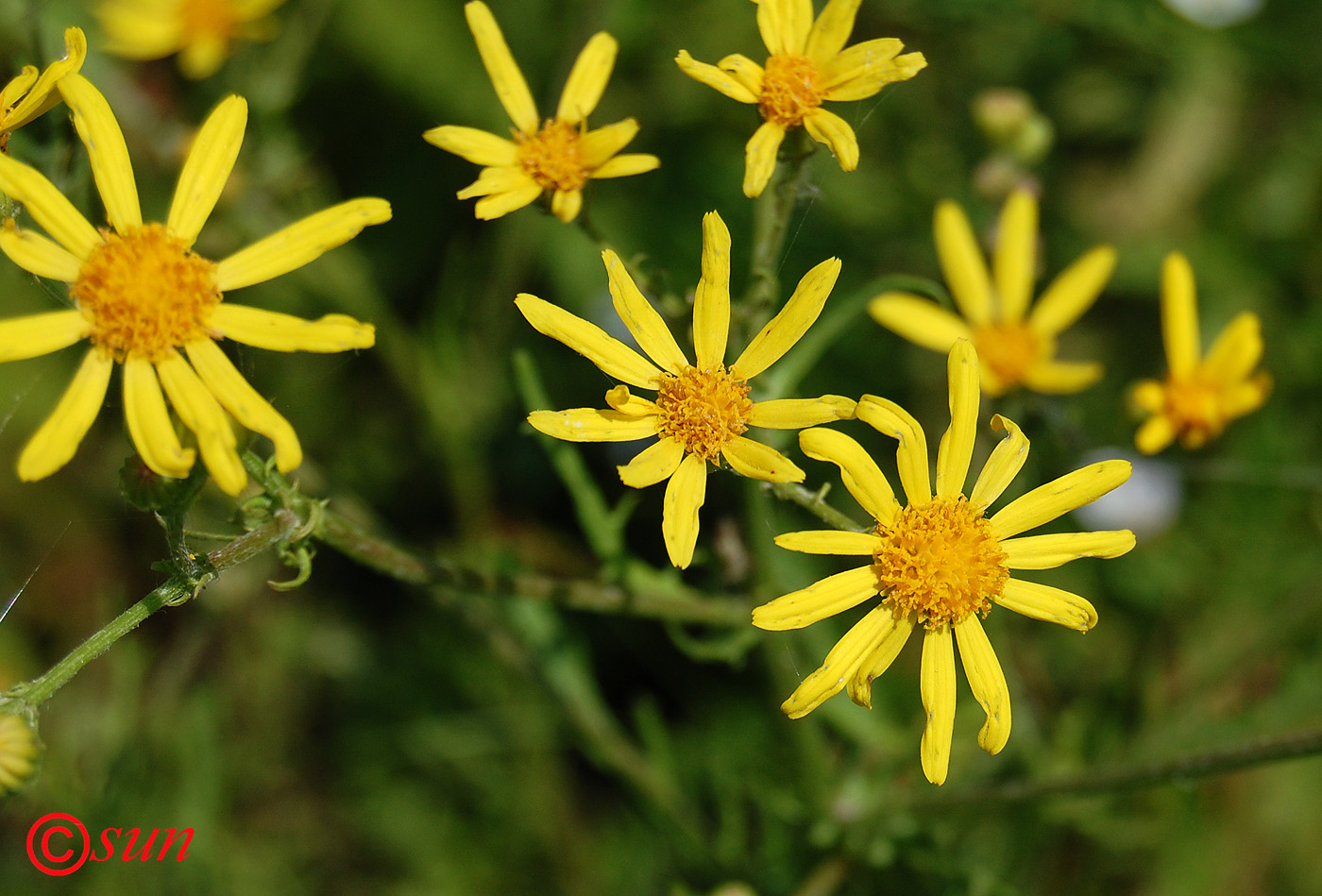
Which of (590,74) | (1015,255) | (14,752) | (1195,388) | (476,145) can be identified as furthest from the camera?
(1015,255)

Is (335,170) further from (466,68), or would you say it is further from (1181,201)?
(1181,201)

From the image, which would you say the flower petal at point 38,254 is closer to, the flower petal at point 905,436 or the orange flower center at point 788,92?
the orange flower center at point 788,92

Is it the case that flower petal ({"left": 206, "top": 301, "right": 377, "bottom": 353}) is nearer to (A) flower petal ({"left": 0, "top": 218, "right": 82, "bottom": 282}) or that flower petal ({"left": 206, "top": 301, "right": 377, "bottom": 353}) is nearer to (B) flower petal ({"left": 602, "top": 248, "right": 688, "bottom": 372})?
(A) flower petal ({"left": 0, "top": 218, "right": 82, "bottom": 282})

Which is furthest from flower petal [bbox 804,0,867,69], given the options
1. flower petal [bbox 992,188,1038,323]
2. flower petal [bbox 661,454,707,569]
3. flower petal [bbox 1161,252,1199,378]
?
flower petal [bbox 1161,252,1199,378]

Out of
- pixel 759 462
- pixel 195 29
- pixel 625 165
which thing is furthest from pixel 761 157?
pixel 195 29

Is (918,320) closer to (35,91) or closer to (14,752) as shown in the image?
(35,91)

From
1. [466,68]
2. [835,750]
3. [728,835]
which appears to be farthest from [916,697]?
[466,68]
